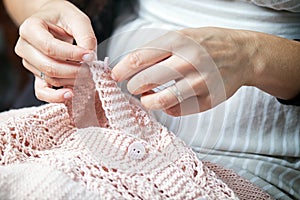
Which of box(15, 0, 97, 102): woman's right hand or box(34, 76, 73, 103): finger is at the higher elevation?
box(15, 0, 97, 102): woman's right hand

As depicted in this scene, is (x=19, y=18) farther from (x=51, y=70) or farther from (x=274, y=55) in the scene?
(x=274, y=55)

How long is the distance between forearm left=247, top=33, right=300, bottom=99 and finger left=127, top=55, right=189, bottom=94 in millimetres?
134

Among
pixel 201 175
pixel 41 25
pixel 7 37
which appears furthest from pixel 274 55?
pixel 7 37

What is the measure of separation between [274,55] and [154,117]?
0.18 m

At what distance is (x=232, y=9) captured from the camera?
76 centimetres

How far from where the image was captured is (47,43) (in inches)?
24.9

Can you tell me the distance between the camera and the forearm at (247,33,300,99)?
0.65m

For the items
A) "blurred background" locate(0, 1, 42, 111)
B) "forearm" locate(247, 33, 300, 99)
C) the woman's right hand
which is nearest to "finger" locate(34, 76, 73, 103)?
the woman's right hand

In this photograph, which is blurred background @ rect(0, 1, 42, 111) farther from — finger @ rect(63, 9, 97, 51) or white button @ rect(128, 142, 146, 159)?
white button @ rect(128, 142, 146, 159)

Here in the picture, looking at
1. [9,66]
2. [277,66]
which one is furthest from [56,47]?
[9,66]

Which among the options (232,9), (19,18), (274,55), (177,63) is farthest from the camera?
(19,18)

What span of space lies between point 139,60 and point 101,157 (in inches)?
4.5

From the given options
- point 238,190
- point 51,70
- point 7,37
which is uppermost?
point 51,70

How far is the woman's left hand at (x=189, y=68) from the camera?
0.54 m
